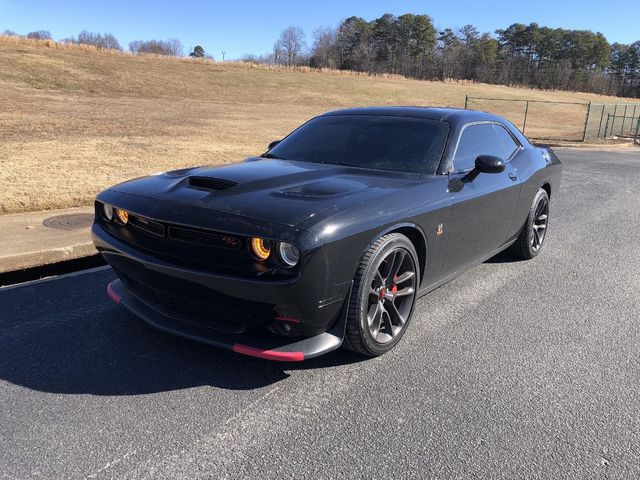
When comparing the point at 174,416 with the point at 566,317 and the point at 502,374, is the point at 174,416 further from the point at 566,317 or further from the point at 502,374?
the point at 566,317

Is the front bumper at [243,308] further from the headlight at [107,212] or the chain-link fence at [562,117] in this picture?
the chain-link fence at [562,117]

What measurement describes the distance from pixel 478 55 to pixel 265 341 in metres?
124

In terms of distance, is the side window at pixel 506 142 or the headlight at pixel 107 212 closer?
the headlight at pixel 107 212

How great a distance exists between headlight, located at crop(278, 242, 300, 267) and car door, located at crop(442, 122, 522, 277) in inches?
57.5

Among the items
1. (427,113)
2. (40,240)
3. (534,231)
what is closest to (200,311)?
(427,113)

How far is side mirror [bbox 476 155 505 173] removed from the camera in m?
3.88

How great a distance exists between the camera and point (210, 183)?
10.8ft

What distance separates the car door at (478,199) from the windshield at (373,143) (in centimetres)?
21

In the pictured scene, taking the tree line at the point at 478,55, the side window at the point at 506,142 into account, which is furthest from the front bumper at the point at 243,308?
the tree line at the point at 478,55

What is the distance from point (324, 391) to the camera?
2.96 m

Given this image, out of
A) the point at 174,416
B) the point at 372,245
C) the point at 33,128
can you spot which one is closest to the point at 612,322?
the point at 372,245

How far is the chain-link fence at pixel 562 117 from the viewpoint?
2581 cm

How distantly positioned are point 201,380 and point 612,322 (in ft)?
9.76

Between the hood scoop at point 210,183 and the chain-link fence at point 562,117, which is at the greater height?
the hood scoop at point 210,183
